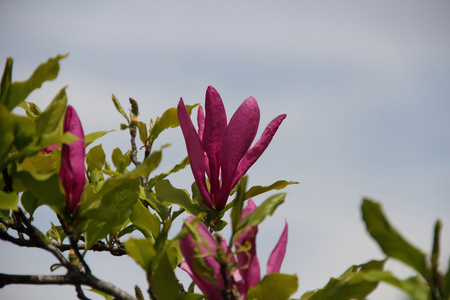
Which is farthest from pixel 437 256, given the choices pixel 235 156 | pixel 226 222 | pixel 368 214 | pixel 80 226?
pixel 226 222

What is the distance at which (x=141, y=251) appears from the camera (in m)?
1.02

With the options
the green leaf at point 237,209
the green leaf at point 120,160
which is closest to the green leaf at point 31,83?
the green leaf at point 237,209

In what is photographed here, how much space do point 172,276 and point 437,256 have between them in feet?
1.83

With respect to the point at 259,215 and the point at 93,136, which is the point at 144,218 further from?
the point at 259,215

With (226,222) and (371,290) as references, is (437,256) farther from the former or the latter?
(226,222)

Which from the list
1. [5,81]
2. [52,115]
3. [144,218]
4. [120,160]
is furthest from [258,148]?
[120,160]

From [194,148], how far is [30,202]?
0.63m

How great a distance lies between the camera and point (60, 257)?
1.05 meters

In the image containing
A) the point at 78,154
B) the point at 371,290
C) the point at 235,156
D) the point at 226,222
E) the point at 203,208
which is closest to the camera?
the point at 371,290

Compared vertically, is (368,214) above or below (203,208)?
below

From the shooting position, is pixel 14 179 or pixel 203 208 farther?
pixel 203 208

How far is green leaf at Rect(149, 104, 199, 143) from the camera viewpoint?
6.07ft

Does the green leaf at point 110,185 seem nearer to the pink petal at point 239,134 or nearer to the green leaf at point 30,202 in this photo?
the pink petal at point 239,134

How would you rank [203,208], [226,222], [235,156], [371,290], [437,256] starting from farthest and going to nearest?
1. [226,222]
2. [203,208]
3. [235,156]
4. [371,290]
5. [437,256]
